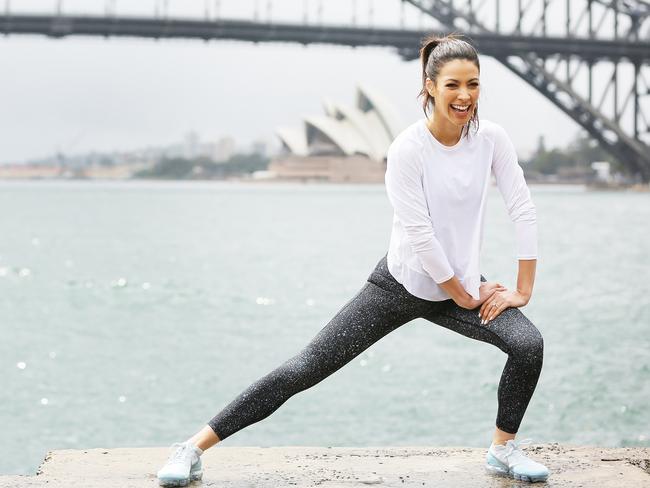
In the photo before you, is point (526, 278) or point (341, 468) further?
point (341, 468)

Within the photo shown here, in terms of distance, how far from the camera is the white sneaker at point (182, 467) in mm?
2037

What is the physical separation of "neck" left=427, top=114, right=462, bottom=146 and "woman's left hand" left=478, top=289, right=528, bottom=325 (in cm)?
29

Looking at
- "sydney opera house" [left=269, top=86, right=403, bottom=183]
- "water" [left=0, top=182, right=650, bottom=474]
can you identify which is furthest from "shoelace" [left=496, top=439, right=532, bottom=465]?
"sydney opera house" [left=269, top=86, right=403, bottom=183]

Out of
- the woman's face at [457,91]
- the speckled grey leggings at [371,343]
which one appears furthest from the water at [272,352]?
the woman's face at [457,91]

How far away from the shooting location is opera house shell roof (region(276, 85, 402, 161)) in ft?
162

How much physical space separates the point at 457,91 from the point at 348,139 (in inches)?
1908

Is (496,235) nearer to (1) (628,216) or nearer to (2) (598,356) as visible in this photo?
(1) (628,216)


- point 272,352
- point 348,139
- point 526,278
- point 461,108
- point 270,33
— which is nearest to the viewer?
point 461,108

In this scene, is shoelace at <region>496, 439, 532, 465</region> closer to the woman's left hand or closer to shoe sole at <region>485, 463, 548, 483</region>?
shoe sole at <region>485, 463, 548, 483</region>

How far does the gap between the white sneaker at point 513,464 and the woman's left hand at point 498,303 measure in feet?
0.92

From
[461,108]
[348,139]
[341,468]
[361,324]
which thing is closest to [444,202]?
[461,108]

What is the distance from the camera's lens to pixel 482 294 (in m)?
2.05

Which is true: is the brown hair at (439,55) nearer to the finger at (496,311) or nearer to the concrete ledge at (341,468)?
the finger at (496,311)

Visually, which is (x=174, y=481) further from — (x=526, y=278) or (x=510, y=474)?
(x=526, y=278)
